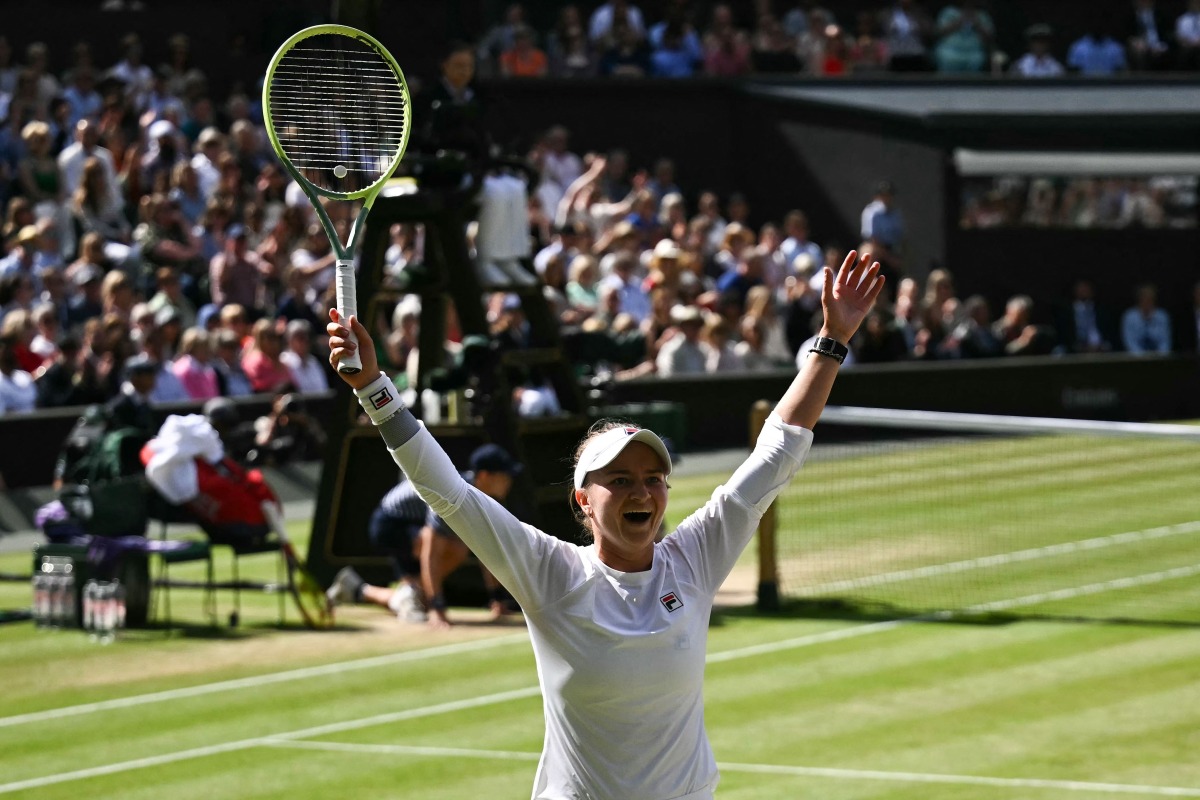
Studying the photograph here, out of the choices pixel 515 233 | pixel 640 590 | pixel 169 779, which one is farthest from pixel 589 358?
pixel 640 590

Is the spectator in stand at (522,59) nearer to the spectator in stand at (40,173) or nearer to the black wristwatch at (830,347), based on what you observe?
the spectator in stand at (40,173)

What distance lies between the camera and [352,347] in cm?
505

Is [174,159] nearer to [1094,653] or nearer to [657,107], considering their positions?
[657,107]

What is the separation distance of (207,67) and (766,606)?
48.8ft

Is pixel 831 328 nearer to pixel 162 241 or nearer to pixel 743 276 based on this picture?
pixel 162 241

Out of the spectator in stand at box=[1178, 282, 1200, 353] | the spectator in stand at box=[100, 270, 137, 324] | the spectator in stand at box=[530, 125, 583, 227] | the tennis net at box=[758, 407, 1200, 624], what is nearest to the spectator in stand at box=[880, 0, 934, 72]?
the spectator in stand at box=[1178, 282, 1200, 353]

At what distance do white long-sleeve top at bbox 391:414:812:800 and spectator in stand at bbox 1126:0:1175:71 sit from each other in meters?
29.2

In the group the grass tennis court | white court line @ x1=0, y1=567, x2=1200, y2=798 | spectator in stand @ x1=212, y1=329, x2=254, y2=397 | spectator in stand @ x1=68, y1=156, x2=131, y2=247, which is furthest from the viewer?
spectator in stand @ x1=68, y1=156, x2=131, y2=247

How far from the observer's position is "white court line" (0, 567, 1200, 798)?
10227 millimetres

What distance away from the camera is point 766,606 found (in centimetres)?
1470

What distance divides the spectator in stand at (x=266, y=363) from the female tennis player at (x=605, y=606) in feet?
49.3

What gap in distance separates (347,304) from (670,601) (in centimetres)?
106

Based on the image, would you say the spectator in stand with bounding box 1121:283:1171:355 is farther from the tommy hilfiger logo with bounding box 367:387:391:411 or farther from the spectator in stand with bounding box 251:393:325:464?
the tommy hilfiger logo with bounding box 367:387:391:411

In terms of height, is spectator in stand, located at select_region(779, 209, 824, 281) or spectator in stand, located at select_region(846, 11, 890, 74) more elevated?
spectator in stand, located at select_region(846, 11, 890, 74)
